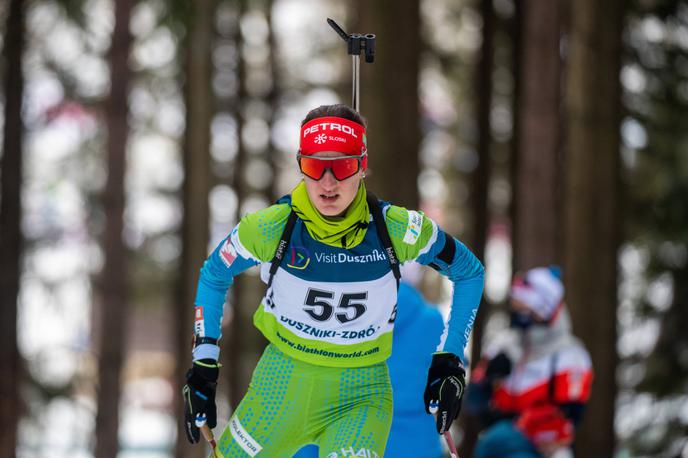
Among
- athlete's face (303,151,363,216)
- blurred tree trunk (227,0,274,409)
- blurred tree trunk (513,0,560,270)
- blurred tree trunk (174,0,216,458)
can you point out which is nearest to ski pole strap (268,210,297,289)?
athlete's face (303,151,363,216)

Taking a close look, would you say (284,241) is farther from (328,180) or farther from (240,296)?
(240,296)

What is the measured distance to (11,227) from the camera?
1212cm

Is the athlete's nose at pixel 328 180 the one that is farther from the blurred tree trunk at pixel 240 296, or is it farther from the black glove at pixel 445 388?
the blurred tree trunk at pixel 240 296

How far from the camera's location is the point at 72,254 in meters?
19.1

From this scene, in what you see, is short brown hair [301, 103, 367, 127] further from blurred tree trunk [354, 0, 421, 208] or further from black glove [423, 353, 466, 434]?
blurred tree trunk [354, 0, 421, 208]

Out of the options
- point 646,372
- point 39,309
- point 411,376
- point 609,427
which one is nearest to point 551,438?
point 411,376

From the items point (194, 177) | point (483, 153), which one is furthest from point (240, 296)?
point (194, 177)

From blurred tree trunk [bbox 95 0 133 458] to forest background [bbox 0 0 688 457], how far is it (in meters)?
0.03

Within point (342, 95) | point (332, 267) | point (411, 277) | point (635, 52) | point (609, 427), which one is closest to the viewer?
point (332, 267)

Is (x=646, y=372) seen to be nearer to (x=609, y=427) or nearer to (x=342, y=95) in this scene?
(x=609, y=427)

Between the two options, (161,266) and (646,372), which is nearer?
(646,372)

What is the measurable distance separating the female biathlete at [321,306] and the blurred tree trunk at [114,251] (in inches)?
330

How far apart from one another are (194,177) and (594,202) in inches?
199

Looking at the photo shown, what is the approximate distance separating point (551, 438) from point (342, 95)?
12.4m
